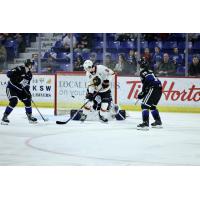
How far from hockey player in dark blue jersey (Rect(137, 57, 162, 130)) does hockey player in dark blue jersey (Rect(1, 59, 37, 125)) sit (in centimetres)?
83

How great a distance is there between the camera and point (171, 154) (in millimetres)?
5707

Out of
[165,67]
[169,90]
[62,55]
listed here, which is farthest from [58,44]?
[169,90]

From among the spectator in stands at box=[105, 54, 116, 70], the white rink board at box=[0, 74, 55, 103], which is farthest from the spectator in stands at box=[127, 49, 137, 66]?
the white rink board at box=[0, 74, 55, 103]

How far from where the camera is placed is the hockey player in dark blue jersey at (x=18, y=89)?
611 centimetres

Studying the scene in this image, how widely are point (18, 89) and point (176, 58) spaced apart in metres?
1.21

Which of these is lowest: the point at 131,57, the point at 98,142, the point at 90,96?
the point at 98,142

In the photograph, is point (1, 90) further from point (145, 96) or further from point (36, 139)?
point (145, 96)

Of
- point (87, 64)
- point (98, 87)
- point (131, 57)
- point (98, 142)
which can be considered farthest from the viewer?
point (98, 87)

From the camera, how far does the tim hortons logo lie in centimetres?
621

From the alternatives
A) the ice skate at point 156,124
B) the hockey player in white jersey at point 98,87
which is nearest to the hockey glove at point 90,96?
the hockey player in white jersey at point 98,87

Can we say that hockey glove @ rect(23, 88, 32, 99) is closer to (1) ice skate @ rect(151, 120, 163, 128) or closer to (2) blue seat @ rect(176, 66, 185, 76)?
(1) ice skate @ rect(151, 120, 163, 128)

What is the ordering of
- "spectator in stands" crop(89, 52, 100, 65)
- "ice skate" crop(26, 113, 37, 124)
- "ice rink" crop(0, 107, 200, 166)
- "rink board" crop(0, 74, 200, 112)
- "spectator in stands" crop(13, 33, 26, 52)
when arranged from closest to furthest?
"ice rink" crop(0, 107, 200, 166), "spectator in stands" crop(13, 33, 26, 52), "spectator in stands" crop(89, 52, 100, 65), "rink board" crop(0, 74, 200, 112), "ice skate" crop(26, 113, 37, 124)

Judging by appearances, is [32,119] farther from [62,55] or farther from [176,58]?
[176,58]

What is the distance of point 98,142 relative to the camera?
19.1 ft
